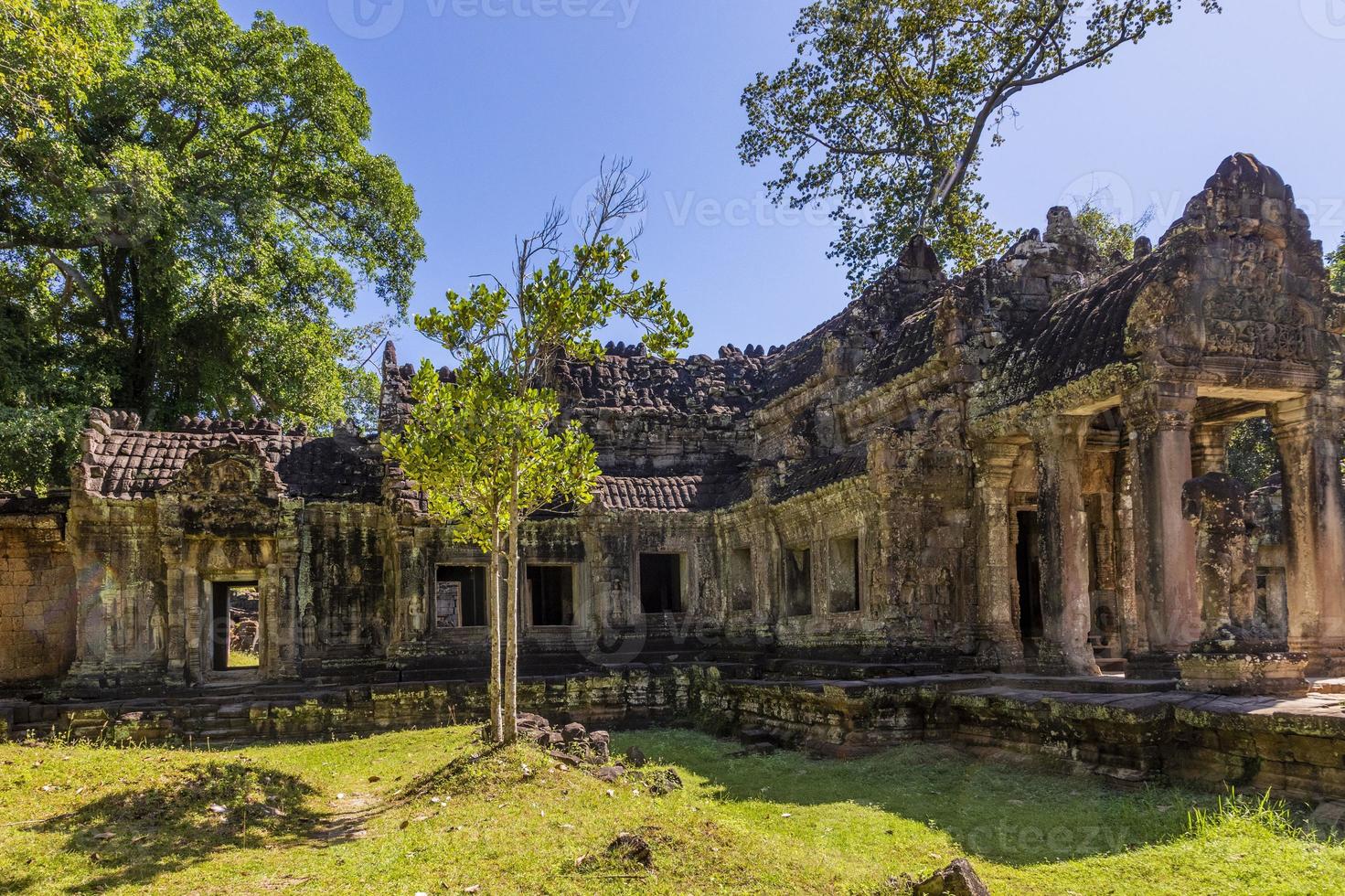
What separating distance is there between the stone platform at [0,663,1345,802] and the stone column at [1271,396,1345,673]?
124cm

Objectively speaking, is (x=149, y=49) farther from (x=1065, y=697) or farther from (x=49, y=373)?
(x=1065, y=697)

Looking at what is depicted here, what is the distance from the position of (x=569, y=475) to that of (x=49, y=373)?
12604 mm

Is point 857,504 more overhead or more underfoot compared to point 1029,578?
more overhead

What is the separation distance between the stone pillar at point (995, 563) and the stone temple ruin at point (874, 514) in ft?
0.12

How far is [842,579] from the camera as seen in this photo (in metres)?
15.0

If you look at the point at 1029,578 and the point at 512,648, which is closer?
the point at 512,648

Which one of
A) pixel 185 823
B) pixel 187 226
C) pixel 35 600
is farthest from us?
pixel 187 226

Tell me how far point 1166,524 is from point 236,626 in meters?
28.1

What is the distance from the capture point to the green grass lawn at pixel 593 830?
648 cm

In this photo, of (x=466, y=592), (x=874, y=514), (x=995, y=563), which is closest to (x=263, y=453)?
(x=874, y=514)

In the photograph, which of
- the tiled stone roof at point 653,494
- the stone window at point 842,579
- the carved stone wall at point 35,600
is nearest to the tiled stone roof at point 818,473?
the stone window at point 842,579

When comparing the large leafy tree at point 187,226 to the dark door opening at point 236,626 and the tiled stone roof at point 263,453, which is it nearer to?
the tiled stone roof at point 263,453

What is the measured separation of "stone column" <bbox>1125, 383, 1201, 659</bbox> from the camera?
33.7 feet

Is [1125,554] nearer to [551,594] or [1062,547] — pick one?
[1062,547]
